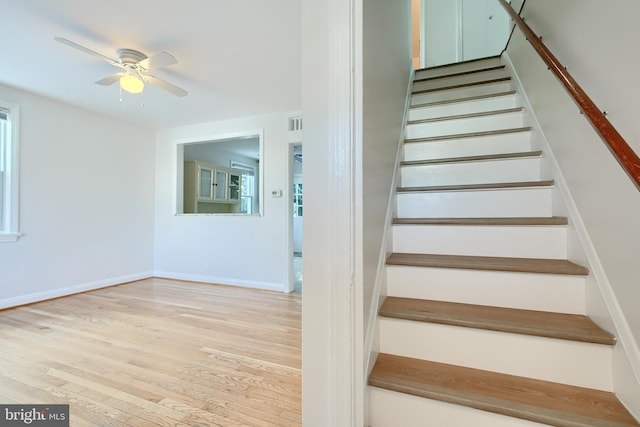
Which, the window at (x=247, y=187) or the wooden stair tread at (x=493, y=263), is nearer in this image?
the wooden stair tread at (x=493, y=263)

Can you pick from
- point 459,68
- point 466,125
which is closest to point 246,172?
point 459,68

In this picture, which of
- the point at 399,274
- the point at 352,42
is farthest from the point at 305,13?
the point at 399,274

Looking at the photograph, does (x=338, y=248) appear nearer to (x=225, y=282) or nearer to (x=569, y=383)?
(x=569, y=383)

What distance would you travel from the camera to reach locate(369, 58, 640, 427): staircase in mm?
1016

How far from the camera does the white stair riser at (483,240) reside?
4.75 feet

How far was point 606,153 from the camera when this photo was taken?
1125mm

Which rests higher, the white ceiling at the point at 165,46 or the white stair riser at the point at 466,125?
the white ceiling at the point at 165,46

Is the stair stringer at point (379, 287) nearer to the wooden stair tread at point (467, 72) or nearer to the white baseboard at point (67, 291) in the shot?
the wooden stair tread at point (467, 72)

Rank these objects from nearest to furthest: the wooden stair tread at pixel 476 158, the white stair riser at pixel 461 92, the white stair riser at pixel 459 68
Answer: the wooden stair tread at pixel 476 158 → the white stair riser at pixel 461 92 → the white stair riser at pixel 459 68

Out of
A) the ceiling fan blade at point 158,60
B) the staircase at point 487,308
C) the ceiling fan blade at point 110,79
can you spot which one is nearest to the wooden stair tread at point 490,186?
the staircase at point 487,308

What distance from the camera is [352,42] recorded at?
1015mm

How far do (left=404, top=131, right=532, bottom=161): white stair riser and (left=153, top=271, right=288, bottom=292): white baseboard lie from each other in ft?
8.35

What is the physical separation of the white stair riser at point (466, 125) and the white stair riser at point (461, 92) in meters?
0.51

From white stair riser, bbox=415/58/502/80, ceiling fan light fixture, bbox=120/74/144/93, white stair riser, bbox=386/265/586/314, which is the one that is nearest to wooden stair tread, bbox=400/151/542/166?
white stair riser, bbox=386/265/586/314
